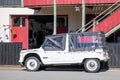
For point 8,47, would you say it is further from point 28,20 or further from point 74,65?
point 28,20

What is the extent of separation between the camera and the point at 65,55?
2084 centimetres

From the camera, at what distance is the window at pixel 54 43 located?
21109mm

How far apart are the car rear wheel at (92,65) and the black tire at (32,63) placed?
2412 mm

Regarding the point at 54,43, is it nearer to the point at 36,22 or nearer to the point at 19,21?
the point at 36,22

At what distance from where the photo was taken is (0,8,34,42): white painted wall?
30.3 metres

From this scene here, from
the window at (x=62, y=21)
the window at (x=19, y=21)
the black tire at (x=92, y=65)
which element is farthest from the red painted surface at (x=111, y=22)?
the window at (x=19, y=21)

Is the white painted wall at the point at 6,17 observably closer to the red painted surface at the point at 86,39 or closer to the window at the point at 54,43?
the window at the point at 54,43

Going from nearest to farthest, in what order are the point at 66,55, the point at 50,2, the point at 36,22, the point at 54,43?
the point at 66,55
the point at 54,43
the point at 50,2
the point at 36,22

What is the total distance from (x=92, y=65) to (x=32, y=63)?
302cm

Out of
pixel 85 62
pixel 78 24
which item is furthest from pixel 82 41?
pixel 78 24

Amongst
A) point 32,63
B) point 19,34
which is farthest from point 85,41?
point 19,34

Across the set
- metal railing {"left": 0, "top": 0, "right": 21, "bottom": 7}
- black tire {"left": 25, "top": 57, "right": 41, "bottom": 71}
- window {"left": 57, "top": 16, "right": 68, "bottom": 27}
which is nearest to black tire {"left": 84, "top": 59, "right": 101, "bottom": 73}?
black tire {"left": 25, "top": 57, "right": 41, "bottom": 71}

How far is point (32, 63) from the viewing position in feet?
70.1

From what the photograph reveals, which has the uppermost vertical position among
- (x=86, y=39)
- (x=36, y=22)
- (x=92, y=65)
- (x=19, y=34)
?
(x=36, y=22)
